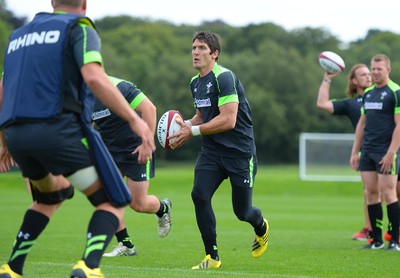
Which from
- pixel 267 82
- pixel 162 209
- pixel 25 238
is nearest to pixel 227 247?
pixel 162 209

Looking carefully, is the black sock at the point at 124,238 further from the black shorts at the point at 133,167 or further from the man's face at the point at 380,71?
the man's face at the point at 380,71

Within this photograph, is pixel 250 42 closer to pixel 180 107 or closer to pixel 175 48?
pixel 175 48

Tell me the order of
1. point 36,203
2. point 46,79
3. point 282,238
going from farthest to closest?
point 282,238
point 36,203
point 46,79

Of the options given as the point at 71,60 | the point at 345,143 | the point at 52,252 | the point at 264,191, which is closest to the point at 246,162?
the point at 52,252

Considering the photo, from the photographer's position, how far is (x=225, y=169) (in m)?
8.91

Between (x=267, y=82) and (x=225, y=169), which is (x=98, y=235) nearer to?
(x=225, y=169)

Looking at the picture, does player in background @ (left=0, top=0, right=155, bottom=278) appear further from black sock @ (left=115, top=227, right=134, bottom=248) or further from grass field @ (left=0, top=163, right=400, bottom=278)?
black sock @ (left=115, top=227, right=134, bottom=248)

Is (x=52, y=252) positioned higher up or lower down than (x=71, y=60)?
lower down

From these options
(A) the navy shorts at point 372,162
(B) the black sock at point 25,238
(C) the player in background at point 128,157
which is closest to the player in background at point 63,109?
(B) the black sock at point 25,238

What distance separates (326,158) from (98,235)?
35.0m


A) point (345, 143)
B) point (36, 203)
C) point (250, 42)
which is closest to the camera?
point (36, 203)

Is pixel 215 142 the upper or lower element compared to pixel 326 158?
upper

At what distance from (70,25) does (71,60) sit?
0.25m

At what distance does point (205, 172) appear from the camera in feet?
29.1
